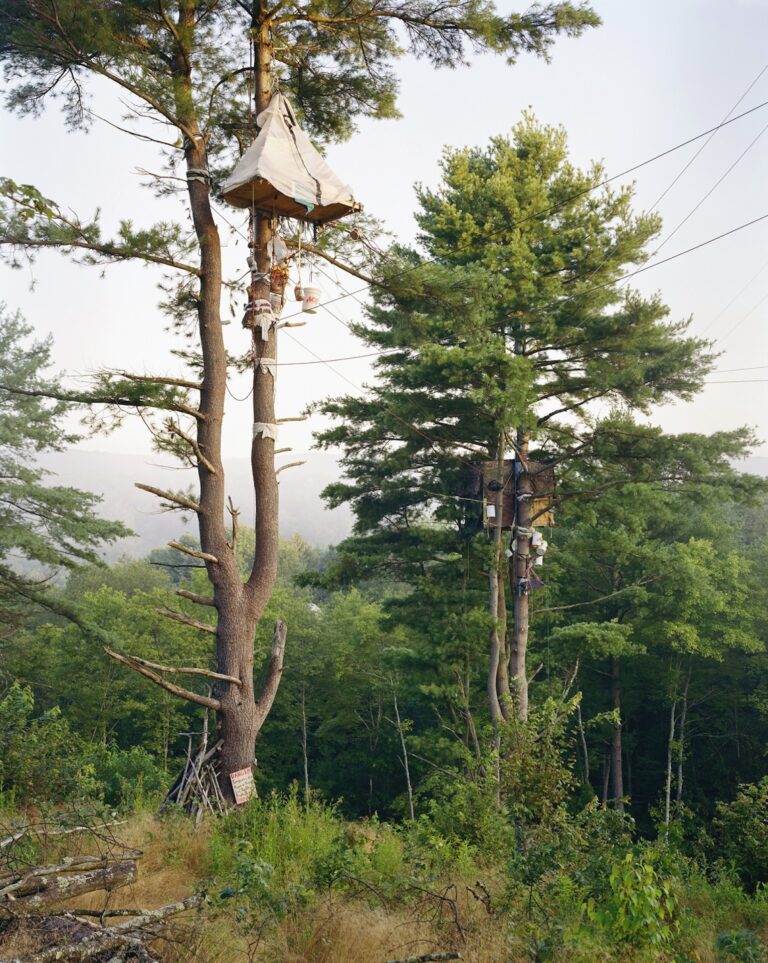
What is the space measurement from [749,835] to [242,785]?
4.65 m

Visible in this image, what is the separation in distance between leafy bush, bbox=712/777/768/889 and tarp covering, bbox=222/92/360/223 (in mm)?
7065

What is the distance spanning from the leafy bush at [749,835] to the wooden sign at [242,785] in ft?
14.6

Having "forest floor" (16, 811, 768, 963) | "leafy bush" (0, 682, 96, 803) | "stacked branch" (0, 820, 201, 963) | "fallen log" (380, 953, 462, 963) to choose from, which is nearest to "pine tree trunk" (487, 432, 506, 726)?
"leafy bush" (0, 682, 96, 803)

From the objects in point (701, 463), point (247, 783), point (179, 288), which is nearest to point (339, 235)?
point (179, 288)

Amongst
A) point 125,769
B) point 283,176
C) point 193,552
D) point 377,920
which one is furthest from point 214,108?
point 125,769

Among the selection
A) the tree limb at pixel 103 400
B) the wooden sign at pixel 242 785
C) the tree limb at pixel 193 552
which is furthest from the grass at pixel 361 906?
the tree limb at pixel 103 400

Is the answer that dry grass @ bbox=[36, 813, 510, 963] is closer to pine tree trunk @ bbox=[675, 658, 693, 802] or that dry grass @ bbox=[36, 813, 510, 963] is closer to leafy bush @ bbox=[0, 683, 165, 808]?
leafy bush @ bbox=[0, 683, 165, 808]

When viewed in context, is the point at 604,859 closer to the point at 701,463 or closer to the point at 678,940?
the point at 678,940

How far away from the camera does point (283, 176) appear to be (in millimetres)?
7094

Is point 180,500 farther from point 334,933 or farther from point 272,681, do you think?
point 334,933

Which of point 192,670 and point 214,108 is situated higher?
point 214,108

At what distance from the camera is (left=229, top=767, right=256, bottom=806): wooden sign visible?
21.9 feet

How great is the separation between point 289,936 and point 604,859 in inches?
76.4

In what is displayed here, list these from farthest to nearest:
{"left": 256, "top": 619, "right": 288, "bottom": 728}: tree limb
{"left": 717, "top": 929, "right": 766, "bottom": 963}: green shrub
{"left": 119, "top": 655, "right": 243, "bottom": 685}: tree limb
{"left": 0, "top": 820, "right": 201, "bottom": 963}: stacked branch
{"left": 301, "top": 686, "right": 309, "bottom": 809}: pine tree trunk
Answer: {"left": 301, "top": 686, "right": 309, "bottom": 809}: pine tree trunk, {"left": 256, "top": 619, "right": 288, "bottom": 728}: tree limb, {"left": 119, "top": 655, "right": 243, "bottom": 685}: tree limb, {"left": 717, "top": 929, "right": 766, "bottom": 963}: green shrub, {"left": 0, "top": 820, "right": 201, "bottom": 963}: stacked branch
